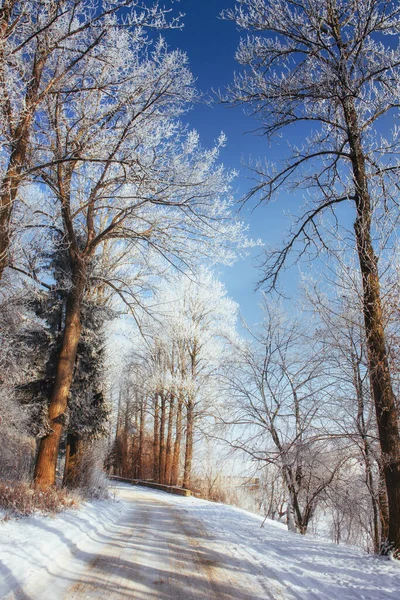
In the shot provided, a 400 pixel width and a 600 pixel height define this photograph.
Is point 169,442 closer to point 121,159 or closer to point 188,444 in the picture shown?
point 188,444

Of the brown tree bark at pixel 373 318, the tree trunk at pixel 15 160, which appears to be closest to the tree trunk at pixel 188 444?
the brown tree bark at pixel 373 318

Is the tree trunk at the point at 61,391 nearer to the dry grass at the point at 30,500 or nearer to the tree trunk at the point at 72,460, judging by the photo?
the dry grass at the point at 30,500

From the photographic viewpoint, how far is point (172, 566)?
→ 15.7 feet

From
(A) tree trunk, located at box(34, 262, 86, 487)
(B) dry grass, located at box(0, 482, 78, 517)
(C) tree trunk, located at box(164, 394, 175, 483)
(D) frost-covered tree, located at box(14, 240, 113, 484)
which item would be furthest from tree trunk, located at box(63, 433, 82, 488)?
(C) tree trunk, located at box(164, 394, 175, 483)

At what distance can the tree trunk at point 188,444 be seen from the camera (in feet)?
67.1

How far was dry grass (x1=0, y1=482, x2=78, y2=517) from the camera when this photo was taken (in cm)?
612

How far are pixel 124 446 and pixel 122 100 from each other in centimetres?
3077

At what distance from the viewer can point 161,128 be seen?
27.4 ft

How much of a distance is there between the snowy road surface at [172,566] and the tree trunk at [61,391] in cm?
173

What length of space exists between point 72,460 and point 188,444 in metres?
Answer: 9.69

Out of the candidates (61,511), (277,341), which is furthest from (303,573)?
(277,341)

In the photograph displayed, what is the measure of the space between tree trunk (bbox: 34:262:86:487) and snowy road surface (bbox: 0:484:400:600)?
1733 mm

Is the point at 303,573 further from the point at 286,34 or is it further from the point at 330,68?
the point at 286,34

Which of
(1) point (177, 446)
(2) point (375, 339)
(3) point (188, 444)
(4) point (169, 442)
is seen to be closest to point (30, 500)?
(2) point (375, 339)
